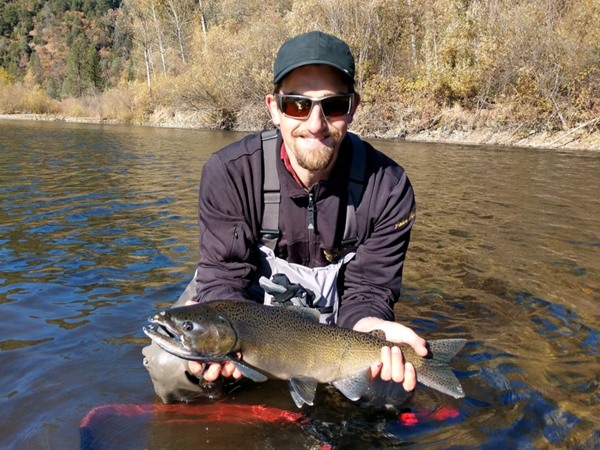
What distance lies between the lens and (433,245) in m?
6.98

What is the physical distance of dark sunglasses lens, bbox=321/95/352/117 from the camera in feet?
10.2

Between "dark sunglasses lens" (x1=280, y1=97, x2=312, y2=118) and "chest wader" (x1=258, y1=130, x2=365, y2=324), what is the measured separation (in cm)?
33

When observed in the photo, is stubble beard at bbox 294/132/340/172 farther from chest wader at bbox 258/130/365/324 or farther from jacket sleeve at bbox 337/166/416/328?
jacket sleeve at bbox 337/166/416/328

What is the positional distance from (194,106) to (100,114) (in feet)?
45.0

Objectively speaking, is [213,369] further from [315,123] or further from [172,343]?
[315,123]

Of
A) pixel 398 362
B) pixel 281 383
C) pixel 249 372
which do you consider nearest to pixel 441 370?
pixel 398 362

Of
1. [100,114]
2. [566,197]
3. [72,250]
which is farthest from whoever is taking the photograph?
[100,114]

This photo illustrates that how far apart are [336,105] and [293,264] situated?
1009 millimetres

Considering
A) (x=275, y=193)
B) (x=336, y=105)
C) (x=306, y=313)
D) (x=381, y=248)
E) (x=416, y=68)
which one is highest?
(x=416, y=68)

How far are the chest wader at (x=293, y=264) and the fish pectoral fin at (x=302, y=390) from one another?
0.60 metres

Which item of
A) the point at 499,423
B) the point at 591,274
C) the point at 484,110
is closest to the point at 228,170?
the point at 499,423

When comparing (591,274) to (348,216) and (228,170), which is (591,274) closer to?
(348,216)

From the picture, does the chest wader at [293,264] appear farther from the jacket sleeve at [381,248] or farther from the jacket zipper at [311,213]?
the jacket zipper at [311,213]

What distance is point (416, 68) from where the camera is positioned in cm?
3023
